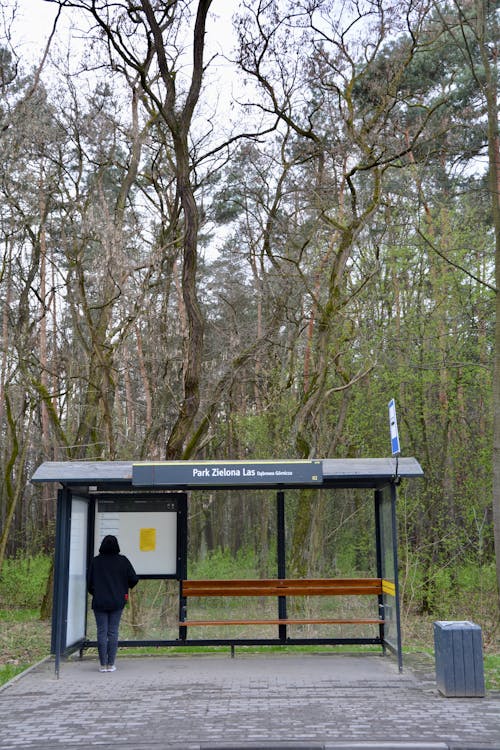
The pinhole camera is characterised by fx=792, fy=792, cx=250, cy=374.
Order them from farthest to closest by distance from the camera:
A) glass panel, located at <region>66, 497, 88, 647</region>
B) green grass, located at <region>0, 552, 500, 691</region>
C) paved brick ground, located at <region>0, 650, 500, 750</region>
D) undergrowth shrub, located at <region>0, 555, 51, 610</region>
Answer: undergrowth shrub, located at <region>0, 555, 51, 610</region> → green grass, located at <region>0, 552, 500, 691</region> → glass panel, located at <region>66, 497, 88, 647</region> → paved brick ground, located at <region>0, 650, 500, 750</region>

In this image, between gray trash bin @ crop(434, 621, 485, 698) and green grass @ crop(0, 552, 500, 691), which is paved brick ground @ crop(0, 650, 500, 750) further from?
green grass @ crop(0, 552, 500, 691)

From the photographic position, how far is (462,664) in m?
8.05

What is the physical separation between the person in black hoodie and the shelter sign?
3.69 feet

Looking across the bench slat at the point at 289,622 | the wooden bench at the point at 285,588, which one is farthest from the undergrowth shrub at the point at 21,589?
the bench slat at the point at 289,622

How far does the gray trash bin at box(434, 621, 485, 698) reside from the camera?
803 cm

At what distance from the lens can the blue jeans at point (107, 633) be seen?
385 inches

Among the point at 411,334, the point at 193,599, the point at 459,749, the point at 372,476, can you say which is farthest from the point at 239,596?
the point at 411,334

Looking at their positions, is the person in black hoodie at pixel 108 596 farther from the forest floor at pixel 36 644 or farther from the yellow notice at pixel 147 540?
the forest floor at pixel 36 644

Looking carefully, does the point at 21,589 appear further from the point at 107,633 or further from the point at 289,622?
the point at 289,622

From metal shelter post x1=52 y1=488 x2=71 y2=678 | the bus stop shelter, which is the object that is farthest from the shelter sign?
metal shelter post x1=52 y1=488 x2=71 y2=678

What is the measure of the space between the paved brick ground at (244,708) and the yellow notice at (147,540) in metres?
1.51

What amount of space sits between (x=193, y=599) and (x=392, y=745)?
5.34 m

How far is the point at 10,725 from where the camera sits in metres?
6.99

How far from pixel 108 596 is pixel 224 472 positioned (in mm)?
2083
